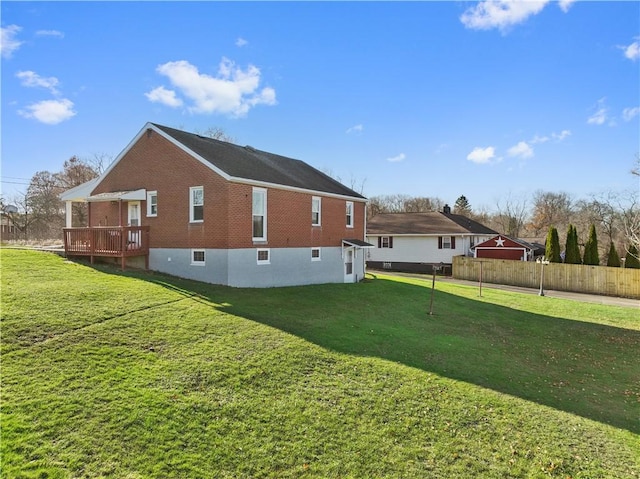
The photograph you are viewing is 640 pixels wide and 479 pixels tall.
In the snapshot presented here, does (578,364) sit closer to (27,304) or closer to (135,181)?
(27,304)

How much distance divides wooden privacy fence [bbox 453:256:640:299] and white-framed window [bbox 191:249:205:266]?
21.3m

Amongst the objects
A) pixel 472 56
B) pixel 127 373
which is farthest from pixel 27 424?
pixel 472 56

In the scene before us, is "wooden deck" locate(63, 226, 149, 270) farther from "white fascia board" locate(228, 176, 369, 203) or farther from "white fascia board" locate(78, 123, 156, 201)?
"white fascia board" locate(228, 176, 369, 203)

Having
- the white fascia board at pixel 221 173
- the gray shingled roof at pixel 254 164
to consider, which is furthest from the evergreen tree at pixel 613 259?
the white fascia board at pixel 221 173

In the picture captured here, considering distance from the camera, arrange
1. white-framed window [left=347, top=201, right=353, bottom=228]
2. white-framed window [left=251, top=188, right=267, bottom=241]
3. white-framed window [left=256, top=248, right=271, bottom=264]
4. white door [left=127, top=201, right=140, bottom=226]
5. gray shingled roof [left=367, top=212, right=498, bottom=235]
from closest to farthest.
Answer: white-framed window [left=251, top=188, right=267, bottom=241]
white-framed window [left=256, top=248, right=271, bottom=264]
white door [left=127, top=201, right=140, bottom=226]
white-framed window [left=347, top=201, right=353, bottom=228]
gray shingled roof [left=367, top=212, right=498, bottom=235]

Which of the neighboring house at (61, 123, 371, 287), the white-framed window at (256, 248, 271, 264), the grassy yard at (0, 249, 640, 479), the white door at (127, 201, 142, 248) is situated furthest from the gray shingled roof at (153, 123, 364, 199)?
the grassy yard at (0, 249, 640, 479)

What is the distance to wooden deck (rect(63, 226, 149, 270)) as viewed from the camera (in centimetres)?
1570

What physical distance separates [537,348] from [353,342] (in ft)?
21.0

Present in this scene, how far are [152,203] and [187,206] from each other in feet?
8.00

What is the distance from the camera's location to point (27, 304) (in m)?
9.06

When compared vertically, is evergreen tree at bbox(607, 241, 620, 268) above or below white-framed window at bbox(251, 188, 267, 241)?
below

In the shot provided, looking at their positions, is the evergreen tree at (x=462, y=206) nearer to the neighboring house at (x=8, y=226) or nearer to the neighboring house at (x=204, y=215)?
the neighboring house at (x=204, y=215)

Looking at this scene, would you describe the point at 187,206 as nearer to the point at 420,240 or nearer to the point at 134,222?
the point at 134,222

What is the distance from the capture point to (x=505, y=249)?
32594 millimetres
